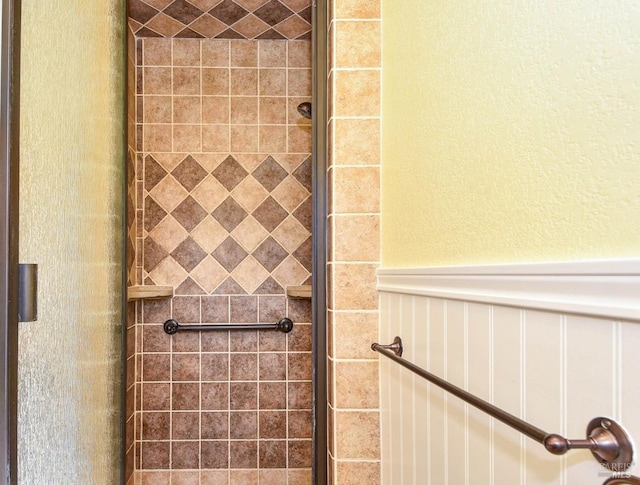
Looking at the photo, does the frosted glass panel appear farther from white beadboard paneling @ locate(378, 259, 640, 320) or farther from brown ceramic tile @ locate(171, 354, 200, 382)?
brown ceramic tile @ locate(171, 354, 200, 382)

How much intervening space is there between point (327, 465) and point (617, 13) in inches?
48.3

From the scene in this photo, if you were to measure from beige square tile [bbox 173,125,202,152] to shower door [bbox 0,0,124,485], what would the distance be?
3.21 feet

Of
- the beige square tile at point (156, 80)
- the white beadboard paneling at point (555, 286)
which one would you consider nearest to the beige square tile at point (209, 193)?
the beige square tile at point (156, 80)

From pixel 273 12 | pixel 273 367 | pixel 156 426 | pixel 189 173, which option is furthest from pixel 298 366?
pixel 273 12

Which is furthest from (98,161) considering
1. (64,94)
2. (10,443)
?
(10,443)

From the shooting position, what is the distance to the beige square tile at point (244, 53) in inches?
85.7

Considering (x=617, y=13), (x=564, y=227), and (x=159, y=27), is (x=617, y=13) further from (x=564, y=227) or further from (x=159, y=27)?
(x=159, y=27)

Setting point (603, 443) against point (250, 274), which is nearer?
point (603, 443)

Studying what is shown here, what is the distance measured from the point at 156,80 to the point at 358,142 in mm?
1426

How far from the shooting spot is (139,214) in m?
2.15

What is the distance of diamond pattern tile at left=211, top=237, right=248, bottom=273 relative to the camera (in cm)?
217

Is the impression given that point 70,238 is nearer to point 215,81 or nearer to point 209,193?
point 209,193

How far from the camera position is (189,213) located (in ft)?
7.13

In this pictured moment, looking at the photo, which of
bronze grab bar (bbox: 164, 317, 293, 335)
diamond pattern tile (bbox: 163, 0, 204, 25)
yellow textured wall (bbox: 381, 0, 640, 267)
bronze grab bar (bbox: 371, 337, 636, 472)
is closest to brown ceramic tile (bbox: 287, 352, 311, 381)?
bronze grab bar (bbox: 164, 317, 293, 335)
